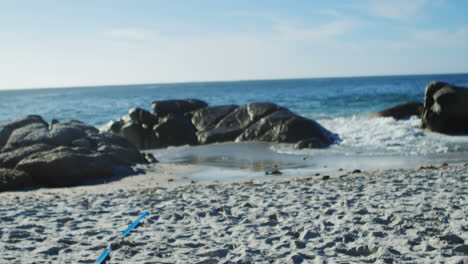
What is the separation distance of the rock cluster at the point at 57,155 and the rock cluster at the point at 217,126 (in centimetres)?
406

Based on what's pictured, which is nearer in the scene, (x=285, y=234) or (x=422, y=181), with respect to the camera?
(x=285, y=234)

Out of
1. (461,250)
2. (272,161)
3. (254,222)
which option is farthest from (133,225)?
(272,161)

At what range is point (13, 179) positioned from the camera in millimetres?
8305

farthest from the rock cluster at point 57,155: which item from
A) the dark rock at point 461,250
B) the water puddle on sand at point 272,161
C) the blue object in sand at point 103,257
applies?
the dark rock at point 461,250

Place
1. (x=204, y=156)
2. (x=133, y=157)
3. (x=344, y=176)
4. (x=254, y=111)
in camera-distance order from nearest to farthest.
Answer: (x=344, y=176), (x=133, y=157), (x=204, y=156), (x=254, y=111)

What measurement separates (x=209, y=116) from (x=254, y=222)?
488 inches

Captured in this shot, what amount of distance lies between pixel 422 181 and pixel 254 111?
9822 mm

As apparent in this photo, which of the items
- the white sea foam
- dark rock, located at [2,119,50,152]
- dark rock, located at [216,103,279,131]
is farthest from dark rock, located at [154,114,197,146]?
dark rock, located at [2,119,50,152]

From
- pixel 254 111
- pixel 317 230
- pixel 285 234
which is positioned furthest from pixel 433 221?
pixel 254 111

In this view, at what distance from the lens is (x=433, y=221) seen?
475 centimetres

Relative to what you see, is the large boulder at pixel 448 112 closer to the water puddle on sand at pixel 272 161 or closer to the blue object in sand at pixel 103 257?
the water puddle on sand at pixel 272 161

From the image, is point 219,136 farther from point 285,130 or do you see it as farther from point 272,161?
point 272,161

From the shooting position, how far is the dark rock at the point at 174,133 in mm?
16094

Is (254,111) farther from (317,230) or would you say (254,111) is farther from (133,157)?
(317,230)
